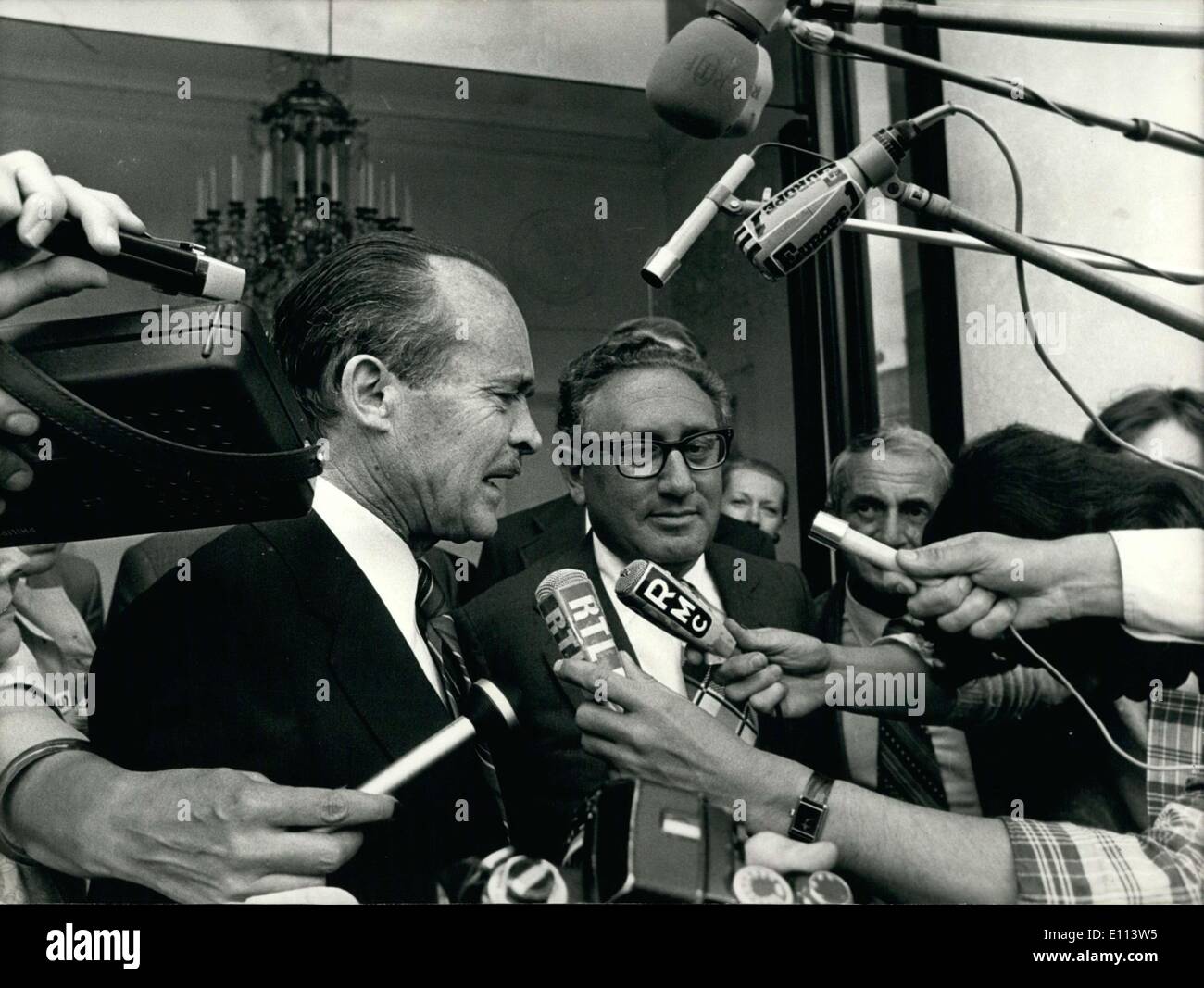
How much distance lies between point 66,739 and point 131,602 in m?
0.21

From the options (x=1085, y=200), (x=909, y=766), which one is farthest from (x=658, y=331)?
(x=1085, y=200)

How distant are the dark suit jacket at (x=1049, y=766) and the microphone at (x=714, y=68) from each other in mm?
848

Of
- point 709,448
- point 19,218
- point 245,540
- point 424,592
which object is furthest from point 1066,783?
point 19,218

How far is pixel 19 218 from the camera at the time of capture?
139 centimetres

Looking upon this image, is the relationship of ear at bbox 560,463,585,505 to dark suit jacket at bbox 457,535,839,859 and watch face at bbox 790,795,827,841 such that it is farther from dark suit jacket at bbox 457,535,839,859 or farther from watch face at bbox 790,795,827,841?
watch face at bbox 790,795,827,841

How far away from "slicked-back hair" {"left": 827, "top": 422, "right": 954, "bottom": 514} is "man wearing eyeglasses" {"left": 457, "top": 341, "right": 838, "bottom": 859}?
0.18 meters

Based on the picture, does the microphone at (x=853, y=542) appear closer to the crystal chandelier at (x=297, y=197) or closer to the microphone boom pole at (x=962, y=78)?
the microphone boom pole at (x=962, y=78)

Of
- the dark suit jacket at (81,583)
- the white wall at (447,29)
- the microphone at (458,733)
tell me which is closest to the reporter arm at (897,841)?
the microphone at (458,733)

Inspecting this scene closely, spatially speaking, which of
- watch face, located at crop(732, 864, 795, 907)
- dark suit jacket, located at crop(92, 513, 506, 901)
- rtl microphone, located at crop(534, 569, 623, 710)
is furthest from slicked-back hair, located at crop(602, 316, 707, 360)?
watch face, located at crop(732, 864, 795, 907)

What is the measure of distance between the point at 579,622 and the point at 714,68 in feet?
2.47

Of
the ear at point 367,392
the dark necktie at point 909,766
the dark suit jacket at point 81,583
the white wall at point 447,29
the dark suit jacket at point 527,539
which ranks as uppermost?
the white wall at point 447,29

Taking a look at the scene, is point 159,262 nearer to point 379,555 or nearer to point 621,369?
point 379,555

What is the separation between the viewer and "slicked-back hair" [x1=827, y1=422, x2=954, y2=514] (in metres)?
2.11

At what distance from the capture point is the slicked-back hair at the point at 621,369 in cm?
196
